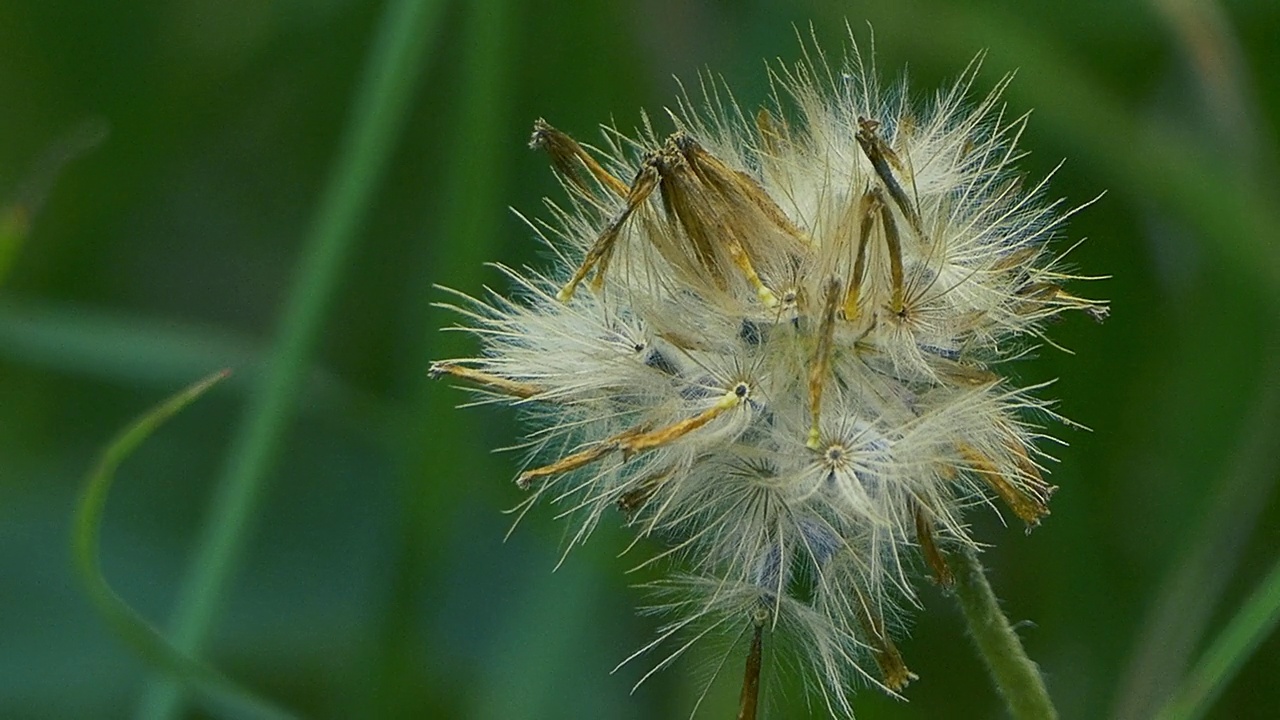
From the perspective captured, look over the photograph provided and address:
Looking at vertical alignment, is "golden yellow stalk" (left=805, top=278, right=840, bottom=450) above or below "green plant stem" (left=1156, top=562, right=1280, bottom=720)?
above

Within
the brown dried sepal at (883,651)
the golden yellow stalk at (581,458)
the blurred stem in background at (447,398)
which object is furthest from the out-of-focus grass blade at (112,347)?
the brown dried sepal at (883,651)

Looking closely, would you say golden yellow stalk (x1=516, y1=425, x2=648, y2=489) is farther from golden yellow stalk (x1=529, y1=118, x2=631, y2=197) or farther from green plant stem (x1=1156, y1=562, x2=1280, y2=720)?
green plant stem (x1=1156, y1=562, x2=1280, y2=720)

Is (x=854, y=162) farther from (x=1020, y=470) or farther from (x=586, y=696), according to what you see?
(x=586, y=696)

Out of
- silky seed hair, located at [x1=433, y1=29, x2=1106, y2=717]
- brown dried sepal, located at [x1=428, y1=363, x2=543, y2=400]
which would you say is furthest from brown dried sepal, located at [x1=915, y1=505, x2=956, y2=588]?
brown dried sepal, located at [x1=428, y1=363, x2=543, y2=400]

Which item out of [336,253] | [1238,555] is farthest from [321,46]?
[1238,555]

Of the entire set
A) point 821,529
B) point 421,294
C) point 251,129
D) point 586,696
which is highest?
point 251,129

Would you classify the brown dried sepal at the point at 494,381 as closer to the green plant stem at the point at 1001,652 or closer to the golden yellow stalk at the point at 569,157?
the golden yellow stalk at the point at 569,157
